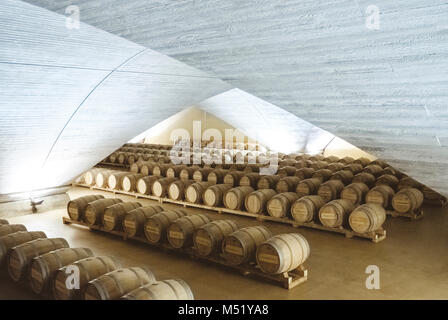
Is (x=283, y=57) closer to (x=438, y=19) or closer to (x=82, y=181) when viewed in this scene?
(x=438, y=19)

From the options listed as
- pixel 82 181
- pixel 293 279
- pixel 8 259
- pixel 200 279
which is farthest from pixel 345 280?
pixel 82 181

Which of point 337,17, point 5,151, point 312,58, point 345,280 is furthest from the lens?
point 5,151

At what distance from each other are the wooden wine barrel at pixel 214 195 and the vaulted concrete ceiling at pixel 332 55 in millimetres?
4239

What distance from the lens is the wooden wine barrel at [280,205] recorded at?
28.7 feet

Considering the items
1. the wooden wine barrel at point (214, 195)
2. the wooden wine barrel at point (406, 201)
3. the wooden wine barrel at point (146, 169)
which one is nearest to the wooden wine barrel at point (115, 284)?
the wooden wine barrel at point (214, 195)

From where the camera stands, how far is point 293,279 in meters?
5.80

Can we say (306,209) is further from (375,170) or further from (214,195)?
(375,170)

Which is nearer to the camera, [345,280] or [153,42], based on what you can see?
[153,42]

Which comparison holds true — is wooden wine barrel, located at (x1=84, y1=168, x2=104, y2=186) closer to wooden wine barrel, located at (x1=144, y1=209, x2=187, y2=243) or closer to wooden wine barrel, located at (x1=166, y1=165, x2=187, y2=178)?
wooden wine barrel, located at (x1=166, y1=165, x2=187, y2=178)

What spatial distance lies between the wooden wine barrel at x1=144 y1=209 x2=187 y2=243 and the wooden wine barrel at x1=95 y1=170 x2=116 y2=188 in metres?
5.88

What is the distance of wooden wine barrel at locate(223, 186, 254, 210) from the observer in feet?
31.4

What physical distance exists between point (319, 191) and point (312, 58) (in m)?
5.37

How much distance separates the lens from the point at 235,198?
31.4ft

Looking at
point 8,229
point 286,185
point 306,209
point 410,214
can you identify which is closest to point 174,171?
point 286,185
